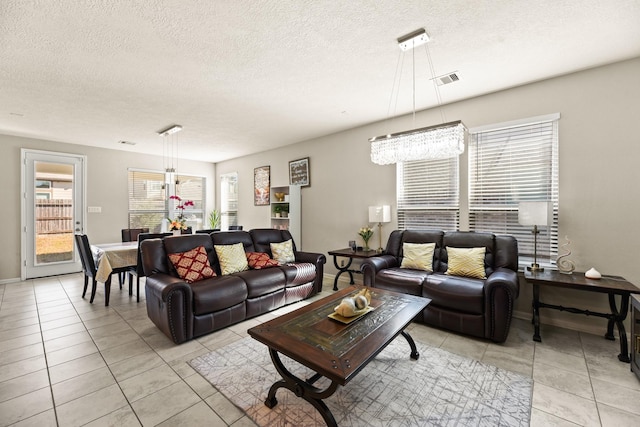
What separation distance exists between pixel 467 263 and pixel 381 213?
1.45 metres

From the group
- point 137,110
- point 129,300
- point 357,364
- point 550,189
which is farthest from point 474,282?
point 137,110

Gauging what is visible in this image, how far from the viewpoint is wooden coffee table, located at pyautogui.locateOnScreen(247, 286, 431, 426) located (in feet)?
4.88

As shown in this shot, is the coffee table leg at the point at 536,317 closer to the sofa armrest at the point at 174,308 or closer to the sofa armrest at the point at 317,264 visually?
the sofa armrest at the point at 317,264

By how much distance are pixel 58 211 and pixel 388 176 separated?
21.3 ft

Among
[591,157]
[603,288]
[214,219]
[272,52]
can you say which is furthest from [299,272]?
[214,219]

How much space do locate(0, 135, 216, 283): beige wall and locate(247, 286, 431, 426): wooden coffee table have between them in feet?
19.7

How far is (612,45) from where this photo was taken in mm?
2486

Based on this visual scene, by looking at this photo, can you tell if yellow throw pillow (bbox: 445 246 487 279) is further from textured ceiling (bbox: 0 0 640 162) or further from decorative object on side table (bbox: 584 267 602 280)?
textured ceiling (bbox: 0 0 640 162)

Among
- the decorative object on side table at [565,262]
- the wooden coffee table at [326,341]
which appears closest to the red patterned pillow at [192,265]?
the wooden coffee table at [326,341]

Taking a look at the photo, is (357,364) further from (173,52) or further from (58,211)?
(58,211)

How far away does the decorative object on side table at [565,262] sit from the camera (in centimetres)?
287

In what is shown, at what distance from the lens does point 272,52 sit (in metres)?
2.55

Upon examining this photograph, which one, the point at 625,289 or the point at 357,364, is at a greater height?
the point at 625,289

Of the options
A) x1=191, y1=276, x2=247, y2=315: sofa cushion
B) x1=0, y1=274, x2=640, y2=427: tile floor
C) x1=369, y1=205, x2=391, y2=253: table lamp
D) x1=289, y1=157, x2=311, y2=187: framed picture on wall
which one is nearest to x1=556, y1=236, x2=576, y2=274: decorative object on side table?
x1=0, y1=274, x2=640, y2=427: tile floor
